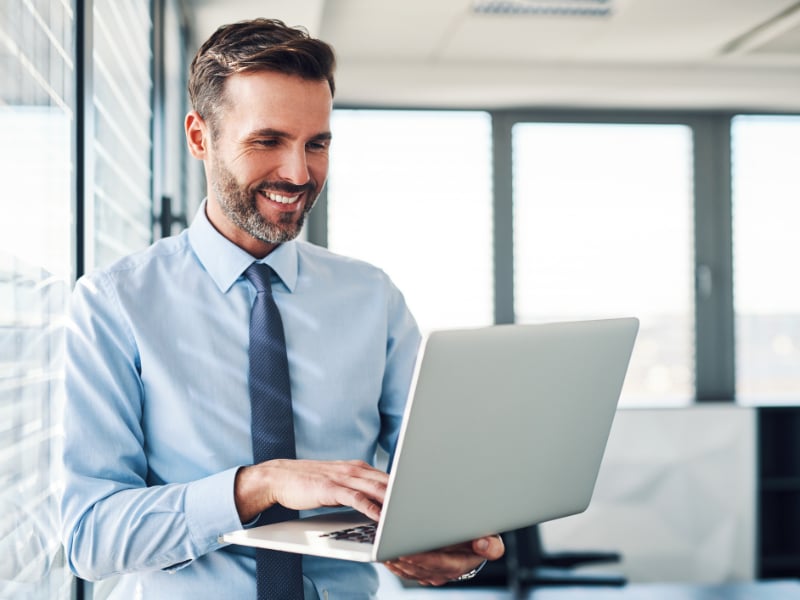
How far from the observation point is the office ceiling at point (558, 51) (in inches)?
122

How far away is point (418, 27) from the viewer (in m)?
3.33

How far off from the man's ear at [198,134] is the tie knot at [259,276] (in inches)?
7.3

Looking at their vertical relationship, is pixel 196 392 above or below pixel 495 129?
below

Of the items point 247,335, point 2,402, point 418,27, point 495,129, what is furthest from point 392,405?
point 495,129

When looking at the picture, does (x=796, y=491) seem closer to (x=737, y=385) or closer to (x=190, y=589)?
(x=737, y=385)

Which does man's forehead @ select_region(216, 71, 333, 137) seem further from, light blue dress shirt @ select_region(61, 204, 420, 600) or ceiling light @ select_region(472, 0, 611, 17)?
ceiling light @ select_region(472, 0, 611, 17)

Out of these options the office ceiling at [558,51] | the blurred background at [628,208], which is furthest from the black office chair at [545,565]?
the office ceiling at [558,51]

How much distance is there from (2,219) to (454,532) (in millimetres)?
563

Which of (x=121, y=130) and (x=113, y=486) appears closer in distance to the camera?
(x=113, y=486)

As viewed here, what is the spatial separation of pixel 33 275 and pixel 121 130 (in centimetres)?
72

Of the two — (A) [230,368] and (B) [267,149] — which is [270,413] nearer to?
(A) [230,368]

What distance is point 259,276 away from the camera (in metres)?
1.13

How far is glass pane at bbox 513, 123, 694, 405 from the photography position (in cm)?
424

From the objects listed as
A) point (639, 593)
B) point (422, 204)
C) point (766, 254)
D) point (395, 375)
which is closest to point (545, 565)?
point (639, 593)
